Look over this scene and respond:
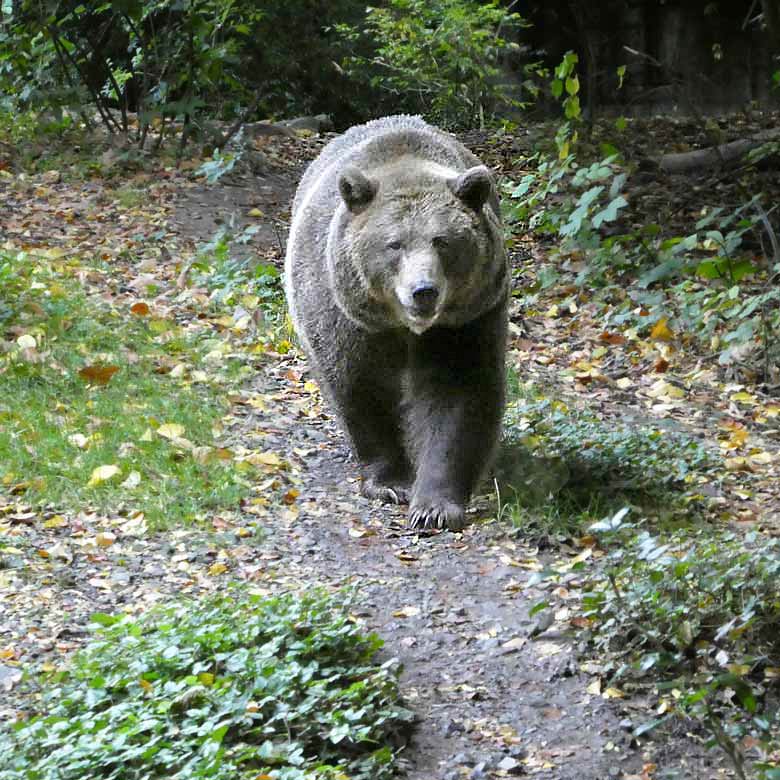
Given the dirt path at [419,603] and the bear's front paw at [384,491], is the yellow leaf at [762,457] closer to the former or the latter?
the dirt path at [419,603]

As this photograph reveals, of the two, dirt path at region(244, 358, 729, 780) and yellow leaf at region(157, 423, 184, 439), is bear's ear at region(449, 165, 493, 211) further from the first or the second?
yellow leaf at region(157, 423, 184, 439)

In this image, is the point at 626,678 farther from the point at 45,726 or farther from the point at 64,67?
the point at 64,67

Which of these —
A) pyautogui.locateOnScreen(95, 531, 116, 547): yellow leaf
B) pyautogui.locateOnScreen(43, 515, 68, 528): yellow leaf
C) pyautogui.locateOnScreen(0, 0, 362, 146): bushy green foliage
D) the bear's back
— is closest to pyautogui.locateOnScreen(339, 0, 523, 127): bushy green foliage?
pyautogui.locateOnScreen(0, 0, 362, 146): bushy green foliage

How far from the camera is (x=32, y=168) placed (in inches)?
484

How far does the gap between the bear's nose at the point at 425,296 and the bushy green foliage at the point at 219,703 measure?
59.5 inches

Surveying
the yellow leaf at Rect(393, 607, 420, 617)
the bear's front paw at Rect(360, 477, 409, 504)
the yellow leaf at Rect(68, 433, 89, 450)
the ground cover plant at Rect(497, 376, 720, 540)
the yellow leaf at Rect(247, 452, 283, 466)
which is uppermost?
the yellow leaf at Rect(68, 433, 89, 450)

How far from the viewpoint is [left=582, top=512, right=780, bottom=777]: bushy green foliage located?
13.4ft

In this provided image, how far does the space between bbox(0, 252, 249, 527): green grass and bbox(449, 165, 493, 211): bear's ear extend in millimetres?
1715

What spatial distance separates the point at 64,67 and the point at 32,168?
985mm

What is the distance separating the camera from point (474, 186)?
596 cm

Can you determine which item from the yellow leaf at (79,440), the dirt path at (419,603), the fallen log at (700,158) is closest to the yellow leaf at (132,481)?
the dirt path at (419,603)

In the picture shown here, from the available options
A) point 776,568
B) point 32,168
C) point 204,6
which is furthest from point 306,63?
point 776,568

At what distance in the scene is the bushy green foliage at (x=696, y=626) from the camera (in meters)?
4.09

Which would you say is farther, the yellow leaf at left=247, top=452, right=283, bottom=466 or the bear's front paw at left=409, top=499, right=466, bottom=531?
the yellow leaf at left=247, top=452, right=283, bottom=466
